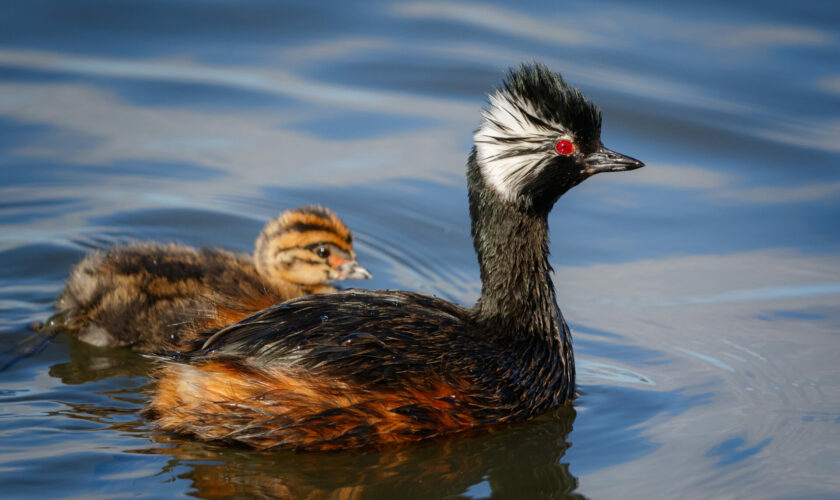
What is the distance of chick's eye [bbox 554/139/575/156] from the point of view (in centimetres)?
612

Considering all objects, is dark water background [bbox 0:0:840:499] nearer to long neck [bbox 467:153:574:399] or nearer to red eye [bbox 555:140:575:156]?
long neck [bbox 467:153:574:399]

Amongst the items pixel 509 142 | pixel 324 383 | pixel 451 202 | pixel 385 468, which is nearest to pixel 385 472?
pixel 385 468

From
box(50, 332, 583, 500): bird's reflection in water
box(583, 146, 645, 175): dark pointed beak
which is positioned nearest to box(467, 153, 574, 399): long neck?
box(583, 146, 645, 175): dark pointed beak

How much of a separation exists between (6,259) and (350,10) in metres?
5.34

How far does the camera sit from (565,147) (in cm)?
613

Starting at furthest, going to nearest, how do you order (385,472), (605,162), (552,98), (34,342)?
1. (34,342)
2. (605,162)
3. (552,98)
4. (385,472)

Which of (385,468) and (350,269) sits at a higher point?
(350,269)

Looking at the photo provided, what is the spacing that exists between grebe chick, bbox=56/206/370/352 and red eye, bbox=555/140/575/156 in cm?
182

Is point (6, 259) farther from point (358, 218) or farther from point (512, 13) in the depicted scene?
point (512, 13)

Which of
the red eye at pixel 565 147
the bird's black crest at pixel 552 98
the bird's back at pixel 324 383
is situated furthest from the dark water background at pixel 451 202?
the bird's black crest at pixel 552 98

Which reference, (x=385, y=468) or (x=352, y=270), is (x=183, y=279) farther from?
(x=385, y=468)

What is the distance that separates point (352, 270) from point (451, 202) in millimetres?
1601

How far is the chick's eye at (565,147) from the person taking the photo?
20.1ft

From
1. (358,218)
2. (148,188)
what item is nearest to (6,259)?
(148,188)
